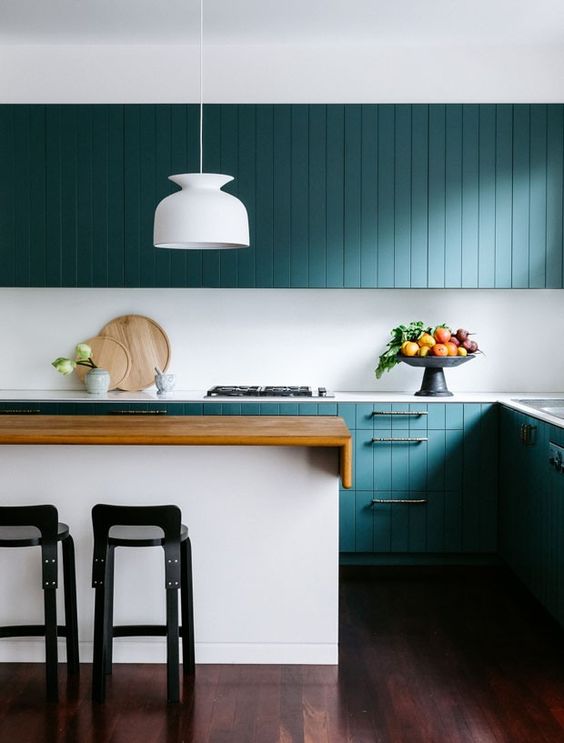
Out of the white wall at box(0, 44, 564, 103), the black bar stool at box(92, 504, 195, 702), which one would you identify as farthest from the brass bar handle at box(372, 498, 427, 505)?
the white wall at box(0, 44, 564, 103)

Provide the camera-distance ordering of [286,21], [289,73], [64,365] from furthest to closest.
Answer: [289,73] < [64,365] < [286,21]

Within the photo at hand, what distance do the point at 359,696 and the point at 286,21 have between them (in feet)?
11.0

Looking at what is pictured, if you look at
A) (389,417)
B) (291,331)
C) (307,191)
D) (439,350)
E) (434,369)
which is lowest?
(389,417)

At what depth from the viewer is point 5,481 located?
3414 mm

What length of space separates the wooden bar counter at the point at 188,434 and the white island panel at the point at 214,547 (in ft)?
0.34

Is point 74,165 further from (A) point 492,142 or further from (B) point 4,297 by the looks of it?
(A) point 492,142

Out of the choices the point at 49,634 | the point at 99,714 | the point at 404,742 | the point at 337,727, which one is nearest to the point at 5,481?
the point at 49,634

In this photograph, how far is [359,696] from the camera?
311 centimetres

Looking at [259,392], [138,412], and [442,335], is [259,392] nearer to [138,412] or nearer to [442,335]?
[138,412]

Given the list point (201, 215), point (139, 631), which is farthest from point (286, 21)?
point (139, 631)

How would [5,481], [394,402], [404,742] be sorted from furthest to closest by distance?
[394,402]
[5,481]
[404,742]

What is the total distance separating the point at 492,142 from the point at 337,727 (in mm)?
3257

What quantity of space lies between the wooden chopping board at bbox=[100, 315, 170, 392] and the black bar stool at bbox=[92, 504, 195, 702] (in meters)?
2.18

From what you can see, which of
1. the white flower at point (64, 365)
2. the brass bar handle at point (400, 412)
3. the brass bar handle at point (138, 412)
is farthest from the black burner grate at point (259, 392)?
the white flower at point (64, 365)
